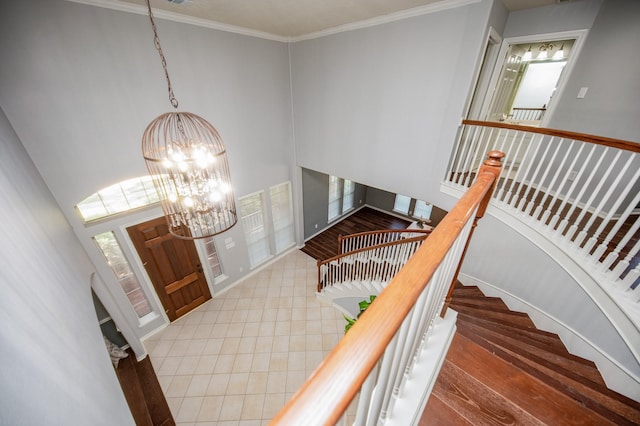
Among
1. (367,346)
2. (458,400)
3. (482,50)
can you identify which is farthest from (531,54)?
(367,346)

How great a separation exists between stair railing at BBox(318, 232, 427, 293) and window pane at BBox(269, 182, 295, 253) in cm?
179

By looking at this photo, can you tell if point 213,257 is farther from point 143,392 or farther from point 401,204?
point 401,204

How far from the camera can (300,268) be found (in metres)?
5.55

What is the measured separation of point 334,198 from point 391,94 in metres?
4.35

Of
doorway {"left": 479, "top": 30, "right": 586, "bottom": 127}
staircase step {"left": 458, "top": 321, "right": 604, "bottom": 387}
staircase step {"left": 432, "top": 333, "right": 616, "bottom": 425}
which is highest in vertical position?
doorway {"left": 479, "top": 30, "right": 586, "bottom": 127}

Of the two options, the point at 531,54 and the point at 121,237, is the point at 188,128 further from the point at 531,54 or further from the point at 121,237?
the point at 531,54

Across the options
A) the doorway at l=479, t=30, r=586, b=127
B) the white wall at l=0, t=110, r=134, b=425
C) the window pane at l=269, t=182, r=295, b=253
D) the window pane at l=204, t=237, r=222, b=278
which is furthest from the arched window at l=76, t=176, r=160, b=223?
the doorway at l=479, t=30, r=586, b=127

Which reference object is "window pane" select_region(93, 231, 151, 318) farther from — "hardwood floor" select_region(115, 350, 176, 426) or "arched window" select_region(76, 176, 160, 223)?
"hardwood floor" select_region(115, 350, 176, 426)

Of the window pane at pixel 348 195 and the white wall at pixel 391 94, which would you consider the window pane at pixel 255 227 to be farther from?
the window pane at pixel 348 195

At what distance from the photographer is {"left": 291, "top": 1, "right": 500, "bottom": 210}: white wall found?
2.83m

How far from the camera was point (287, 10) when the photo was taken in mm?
2971

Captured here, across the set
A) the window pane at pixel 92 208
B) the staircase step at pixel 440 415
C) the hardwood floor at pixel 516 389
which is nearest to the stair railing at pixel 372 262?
the hardwood floor at pixel 516 389

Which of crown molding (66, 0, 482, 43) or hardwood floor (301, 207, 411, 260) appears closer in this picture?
crown molding (66, 0, 482, 43)

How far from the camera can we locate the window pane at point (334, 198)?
7245mm
